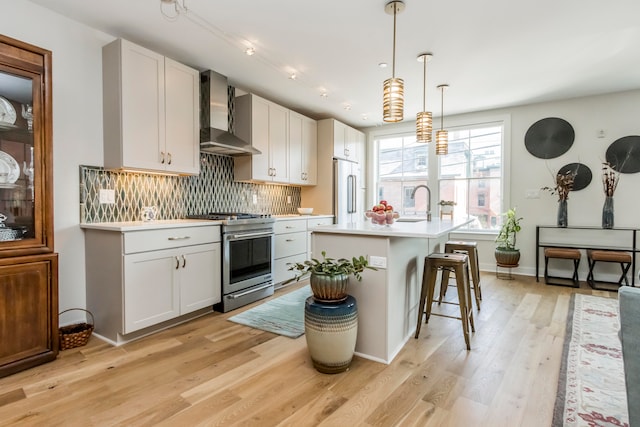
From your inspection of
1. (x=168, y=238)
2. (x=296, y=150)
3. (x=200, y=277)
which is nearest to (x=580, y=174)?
(x=296, y=150)

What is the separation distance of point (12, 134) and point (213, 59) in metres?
1.87

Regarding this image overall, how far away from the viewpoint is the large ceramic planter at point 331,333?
6.84 feet

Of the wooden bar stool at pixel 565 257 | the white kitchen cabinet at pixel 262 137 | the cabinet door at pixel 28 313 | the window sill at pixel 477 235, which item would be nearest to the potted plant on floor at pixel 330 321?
the cabinet door at pixel 28 313

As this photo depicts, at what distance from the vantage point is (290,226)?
440 centimetres

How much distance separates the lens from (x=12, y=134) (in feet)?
7.16

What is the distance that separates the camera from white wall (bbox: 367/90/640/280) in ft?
14.5

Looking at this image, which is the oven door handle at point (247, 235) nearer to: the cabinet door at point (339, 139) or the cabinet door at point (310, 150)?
the cabinet door at point (310, 150)

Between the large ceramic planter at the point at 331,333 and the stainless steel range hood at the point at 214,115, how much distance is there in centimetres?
221

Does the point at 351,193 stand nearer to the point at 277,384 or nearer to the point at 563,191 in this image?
the point at 563,191

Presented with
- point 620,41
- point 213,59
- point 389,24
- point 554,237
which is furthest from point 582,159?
point 213,59

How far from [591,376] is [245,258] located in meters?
3.01

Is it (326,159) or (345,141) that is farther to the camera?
(345,141)

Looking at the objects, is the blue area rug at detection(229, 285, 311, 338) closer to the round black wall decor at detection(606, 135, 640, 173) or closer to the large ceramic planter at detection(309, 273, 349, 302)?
the large ceramic planter at detection(309, 273, 349, 302)

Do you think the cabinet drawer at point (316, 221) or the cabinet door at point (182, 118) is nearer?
the cabinet door at point (182, 118)
